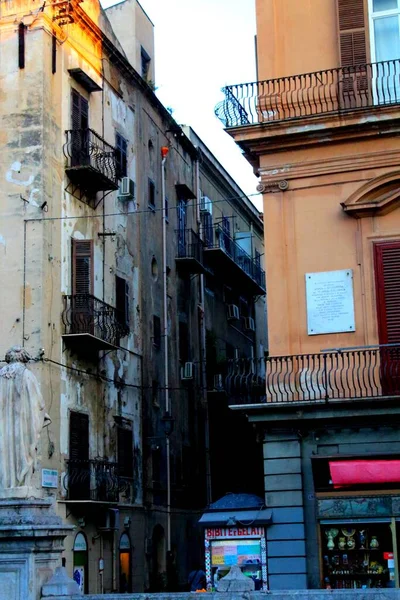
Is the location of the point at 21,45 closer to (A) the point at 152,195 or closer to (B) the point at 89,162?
(B) the point at 89,162

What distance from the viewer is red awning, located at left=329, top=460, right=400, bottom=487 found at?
62.2ft

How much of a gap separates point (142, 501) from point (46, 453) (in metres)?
6.63

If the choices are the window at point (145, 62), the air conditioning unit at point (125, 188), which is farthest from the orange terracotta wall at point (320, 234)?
the window at point (145, 62)

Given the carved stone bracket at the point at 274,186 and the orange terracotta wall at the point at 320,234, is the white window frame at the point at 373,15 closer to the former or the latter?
the orange terracotta wall at the point at 320,234

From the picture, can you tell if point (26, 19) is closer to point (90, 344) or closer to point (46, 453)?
point (90, 344)

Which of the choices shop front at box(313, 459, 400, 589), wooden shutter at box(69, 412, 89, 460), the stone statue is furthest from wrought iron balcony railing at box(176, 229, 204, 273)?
the stone statue

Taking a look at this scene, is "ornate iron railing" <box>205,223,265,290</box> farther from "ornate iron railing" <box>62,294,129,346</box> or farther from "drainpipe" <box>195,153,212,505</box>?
"ornate iron railing" <box>62,294,129,346</box>

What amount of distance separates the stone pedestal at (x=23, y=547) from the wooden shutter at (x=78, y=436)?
13.7 meters

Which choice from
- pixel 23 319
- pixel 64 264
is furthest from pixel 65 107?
pixel 23 319

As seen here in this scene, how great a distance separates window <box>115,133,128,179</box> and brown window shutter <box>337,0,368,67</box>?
10301mm

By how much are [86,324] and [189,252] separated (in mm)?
10653

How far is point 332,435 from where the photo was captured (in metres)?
20.0

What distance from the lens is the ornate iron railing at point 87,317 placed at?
27.0 meters

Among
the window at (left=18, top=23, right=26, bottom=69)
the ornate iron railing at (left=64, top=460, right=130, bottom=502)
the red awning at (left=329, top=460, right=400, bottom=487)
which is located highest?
the window at (left=18, top=23, right=26, bottom=69)
